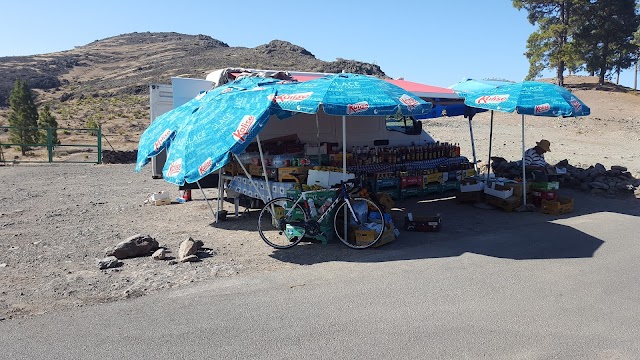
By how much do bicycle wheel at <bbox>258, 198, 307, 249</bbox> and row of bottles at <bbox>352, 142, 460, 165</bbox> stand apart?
2.56 metres

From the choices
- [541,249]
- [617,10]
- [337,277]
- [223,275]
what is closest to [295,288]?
[337,277]

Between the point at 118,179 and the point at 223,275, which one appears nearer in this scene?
the point at 223,275

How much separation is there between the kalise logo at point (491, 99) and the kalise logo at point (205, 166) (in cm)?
527

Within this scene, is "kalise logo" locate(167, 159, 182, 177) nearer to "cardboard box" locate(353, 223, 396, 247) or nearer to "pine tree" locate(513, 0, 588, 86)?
"cardboard box" locate(353, 223, 396, 247)

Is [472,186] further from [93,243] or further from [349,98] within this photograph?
[93,243]

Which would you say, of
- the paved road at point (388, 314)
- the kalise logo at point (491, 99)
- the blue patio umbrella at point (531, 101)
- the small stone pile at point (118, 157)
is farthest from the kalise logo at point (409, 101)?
the small stone pile at point (118, 157)

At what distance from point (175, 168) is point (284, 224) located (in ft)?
6.50

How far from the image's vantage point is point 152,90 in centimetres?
1295

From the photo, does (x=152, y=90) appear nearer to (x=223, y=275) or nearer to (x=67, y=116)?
(x=223, y=275)

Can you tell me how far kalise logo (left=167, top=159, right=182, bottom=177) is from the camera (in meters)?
7.91

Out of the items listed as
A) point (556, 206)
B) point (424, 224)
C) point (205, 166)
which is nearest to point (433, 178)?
point (556, 206)

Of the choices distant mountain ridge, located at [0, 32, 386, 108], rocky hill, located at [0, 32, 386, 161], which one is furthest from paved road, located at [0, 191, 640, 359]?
distant mountain ridge, located at [0, 32, 386, 108]

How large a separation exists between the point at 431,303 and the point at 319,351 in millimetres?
1493

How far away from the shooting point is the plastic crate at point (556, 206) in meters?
9.51
